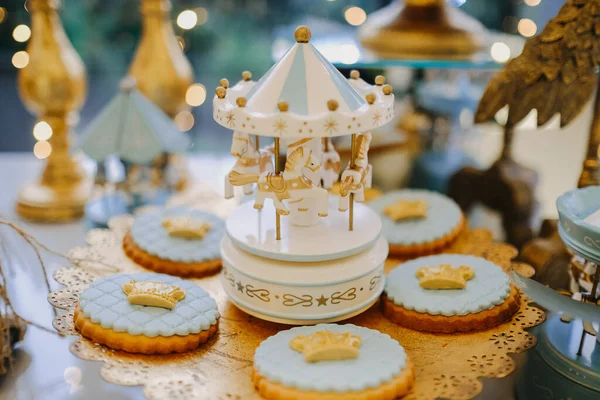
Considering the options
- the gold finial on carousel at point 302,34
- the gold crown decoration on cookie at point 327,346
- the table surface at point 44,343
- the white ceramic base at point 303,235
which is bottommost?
the table surface at point 44,343

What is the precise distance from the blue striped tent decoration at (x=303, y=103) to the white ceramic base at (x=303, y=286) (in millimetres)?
219

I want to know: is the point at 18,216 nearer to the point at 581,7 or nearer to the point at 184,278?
the point at 184,278

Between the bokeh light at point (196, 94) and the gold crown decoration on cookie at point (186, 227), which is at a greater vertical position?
the bokeh light at point (196, 94)

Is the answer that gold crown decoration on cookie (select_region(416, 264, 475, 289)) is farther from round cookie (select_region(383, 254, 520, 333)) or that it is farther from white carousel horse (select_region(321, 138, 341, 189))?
white carousel horse (select_region(321, 138, 341, 189))

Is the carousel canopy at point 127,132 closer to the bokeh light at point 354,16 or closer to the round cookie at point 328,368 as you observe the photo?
the round cookie at point 328,368

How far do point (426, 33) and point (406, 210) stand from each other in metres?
0.60

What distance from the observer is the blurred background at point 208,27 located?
2.55 meters

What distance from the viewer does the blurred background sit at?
2547 mm

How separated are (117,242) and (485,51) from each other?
3.64 ft

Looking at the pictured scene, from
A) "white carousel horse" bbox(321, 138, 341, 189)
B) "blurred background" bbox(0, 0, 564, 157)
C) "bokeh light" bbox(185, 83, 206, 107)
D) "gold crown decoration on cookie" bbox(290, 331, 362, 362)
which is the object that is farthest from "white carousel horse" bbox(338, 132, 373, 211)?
"blurred background" bbox(0, 0, 564, 157)

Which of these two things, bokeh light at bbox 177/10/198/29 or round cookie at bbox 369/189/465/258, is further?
bokeh light at bbox 177/10/198/29

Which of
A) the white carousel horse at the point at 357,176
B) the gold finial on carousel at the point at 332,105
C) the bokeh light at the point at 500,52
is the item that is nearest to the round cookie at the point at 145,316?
the white carousel horse at the point at 357,176

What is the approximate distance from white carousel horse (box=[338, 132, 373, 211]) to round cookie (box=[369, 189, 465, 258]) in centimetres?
28

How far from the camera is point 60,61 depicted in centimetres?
172
